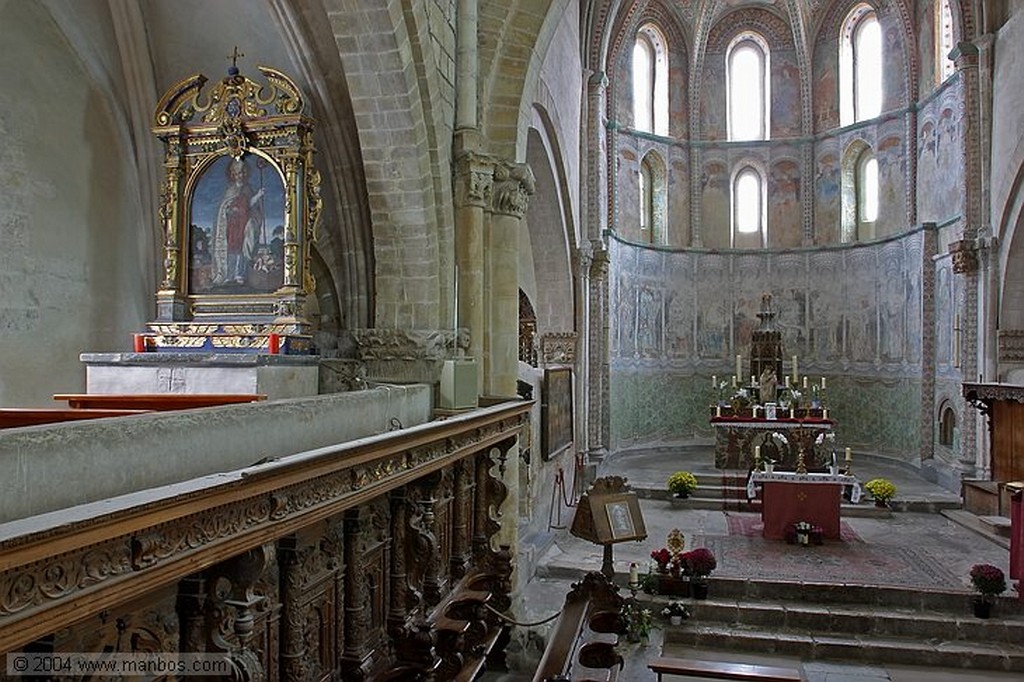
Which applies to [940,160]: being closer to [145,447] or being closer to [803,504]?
[803,504]

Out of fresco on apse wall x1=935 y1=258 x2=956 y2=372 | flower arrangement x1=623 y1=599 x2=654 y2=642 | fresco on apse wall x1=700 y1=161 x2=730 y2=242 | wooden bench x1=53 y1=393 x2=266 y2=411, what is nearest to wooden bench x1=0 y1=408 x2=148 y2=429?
wooden bench x1=53 y1=393 x2=266 y2=411

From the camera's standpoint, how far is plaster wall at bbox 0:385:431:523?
2.27 meters

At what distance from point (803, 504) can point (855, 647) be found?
3321mm

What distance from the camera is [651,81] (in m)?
20.9

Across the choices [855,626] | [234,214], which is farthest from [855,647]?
[234,214]

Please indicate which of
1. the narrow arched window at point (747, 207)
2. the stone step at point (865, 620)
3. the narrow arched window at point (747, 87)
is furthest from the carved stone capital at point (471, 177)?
the narrow arched window at point (747, 87)

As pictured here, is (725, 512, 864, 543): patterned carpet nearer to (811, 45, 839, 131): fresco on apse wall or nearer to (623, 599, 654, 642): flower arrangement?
(623, 599, 654, 642): flower arrangement

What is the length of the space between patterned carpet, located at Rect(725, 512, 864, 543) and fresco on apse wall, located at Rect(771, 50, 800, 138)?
40.1ft

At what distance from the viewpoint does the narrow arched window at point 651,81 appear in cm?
2041

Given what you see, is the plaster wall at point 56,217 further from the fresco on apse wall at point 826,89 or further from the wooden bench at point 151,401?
the fresco on apse wall at point 826,89

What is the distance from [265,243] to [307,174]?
76 centimetres

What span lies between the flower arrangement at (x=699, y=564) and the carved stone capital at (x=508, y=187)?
15.1 ft

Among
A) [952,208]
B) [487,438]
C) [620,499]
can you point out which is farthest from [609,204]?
[487,438]

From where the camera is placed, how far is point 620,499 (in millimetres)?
7637
